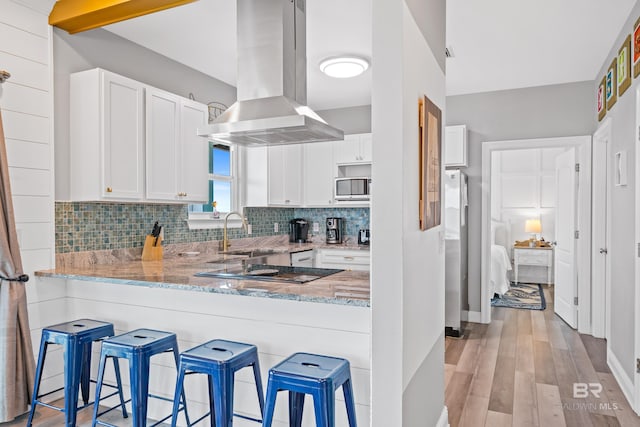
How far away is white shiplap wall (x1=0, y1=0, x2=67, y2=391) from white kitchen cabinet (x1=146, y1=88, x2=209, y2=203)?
667mm

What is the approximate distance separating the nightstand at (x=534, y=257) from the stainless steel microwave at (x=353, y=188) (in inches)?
146

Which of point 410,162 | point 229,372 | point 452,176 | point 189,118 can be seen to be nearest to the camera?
point 410,162

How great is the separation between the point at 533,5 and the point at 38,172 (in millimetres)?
3540

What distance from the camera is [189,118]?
12.1 feet

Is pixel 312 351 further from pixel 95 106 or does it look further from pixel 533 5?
pixel 533 5

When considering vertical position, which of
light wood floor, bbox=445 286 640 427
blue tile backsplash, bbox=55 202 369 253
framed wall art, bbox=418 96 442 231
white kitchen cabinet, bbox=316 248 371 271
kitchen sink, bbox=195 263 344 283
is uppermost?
framed wall art, bbox=418 96 442 231

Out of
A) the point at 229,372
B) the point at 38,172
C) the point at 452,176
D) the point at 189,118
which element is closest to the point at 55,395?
the point at 38,172

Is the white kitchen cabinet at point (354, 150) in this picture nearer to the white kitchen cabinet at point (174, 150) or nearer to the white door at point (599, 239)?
the white kitchen cabinet at point (174, 150)

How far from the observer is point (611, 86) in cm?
370

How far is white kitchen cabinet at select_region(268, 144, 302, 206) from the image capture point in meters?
5.07

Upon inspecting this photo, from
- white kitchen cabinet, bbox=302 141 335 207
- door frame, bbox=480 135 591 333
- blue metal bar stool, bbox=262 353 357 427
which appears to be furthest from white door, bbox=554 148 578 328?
blue metal bar stool, bbox=262 353 357 427

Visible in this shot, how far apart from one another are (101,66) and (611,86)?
420 centimetres

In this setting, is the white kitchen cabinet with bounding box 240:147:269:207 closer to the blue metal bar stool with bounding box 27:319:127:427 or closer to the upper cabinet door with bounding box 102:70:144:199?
the upper cabinet door with bounding box 102:70:144:199

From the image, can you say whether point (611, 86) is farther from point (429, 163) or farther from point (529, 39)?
point (429, 163)
